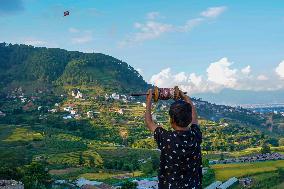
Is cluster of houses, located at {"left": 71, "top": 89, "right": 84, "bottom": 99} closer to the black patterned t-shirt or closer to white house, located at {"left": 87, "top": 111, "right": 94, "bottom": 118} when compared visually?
white house, located at {"left": 87, "top": 111, "right": 94, "bottom": 118}

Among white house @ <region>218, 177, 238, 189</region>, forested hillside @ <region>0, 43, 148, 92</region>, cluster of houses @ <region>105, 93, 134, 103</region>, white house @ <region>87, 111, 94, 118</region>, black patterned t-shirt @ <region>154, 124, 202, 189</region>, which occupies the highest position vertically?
forested hillside @ <region>0, 43, 148, 92</region>

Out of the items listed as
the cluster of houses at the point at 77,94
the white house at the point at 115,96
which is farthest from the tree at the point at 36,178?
the white house at the point at 115,96

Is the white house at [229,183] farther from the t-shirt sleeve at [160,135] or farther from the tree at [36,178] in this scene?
the t-shirt sleeve at [160,135]

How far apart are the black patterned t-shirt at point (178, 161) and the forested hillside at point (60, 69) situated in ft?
399

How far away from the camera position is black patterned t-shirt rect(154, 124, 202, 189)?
4504 millimetres

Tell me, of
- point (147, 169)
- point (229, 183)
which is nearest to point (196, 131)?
point (229, 183)

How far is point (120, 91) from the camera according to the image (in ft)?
413

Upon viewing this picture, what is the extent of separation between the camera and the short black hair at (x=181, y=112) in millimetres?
4371

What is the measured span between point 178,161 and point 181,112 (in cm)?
47

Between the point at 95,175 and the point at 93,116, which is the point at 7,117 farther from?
the point at 95,175

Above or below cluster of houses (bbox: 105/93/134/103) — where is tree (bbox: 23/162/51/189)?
below

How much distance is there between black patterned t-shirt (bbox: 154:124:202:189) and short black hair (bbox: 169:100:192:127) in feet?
0.41

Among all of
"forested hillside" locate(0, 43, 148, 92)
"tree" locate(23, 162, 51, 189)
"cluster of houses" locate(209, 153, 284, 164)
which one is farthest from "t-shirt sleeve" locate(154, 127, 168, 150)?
"forested hillside" locate(0, 43, 148, 92)

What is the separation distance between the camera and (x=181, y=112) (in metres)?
4.40
